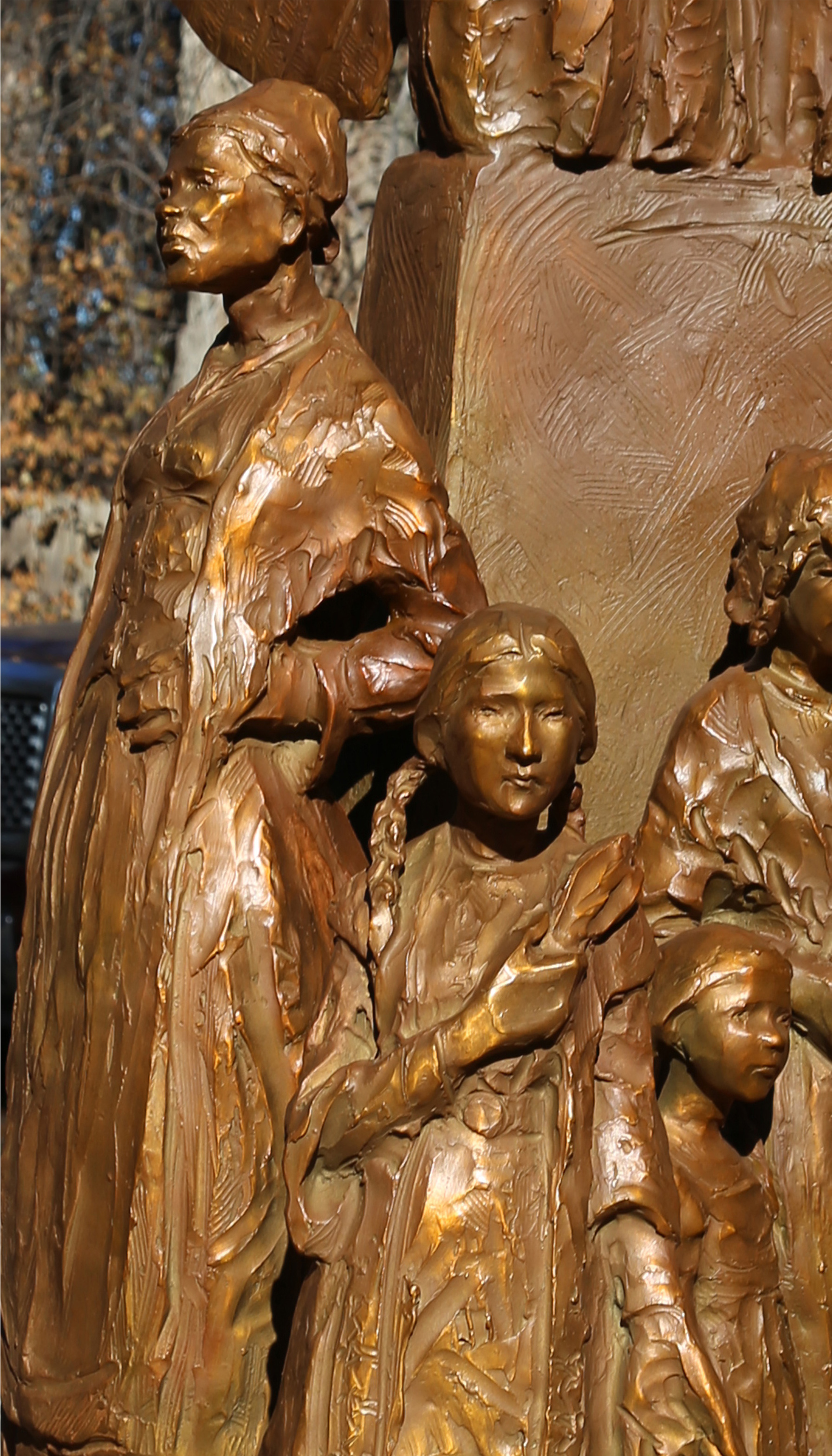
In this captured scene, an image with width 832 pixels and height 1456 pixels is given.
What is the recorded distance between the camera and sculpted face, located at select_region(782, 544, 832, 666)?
3.26 m

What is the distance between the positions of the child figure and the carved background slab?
25.7 inches

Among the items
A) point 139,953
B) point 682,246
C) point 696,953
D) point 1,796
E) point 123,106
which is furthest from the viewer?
point 123,106

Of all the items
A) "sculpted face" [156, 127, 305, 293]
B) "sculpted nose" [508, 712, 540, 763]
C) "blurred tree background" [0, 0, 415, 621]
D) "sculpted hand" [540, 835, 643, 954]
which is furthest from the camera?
"blurred tree background" [0, 0, 415, 621]

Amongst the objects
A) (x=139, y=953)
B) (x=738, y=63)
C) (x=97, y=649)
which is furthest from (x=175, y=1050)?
(x=738, y=63)

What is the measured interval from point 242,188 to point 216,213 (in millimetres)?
54

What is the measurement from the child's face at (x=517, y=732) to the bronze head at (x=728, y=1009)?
0.41 m

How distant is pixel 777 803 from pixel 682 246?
988 mm

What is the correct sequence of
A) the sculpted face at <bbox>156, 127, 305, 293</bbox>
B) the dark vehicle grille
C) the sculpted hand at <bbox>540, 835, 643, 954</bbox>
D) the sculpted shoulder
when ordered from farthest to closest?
the dark vehicle grille
the sculpted shoulder
the sculpted face at <bbox>156, 127, 305, 293</bbox>
the sculpted hand at <bbox>540, 835, 643, 954</bbox>

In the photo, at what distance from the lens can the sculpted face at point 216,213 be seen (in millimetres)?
3250

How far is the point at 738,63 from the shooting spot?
367cm

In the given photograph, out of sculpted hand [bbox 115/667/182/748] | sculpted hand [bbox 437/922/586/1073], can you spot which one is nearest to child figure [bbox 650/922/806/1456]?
sculpted hand [bbox 437/922/586/1073]

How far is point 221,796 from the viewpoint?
3.28 metres

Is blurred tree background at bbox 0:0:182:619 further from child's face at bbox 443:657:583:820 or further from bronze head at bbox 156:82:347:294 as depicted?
child's face at bbox 443:657:583:820

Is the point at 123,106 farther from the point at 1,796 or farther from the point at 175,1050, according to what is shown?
the point at 175,1050
